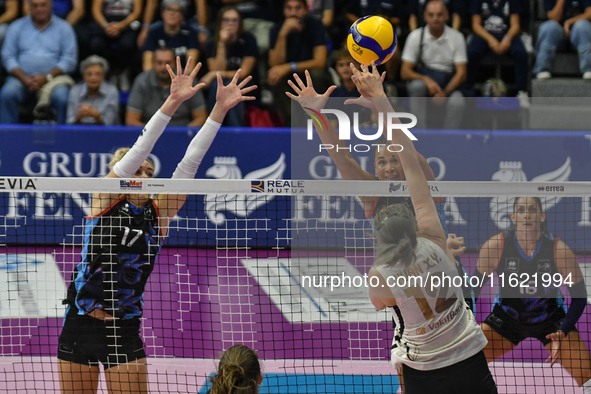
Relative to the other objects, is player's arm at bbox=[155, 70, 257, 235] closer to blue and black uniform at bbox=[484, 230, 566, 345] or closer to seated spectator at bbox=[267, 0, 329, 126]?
blue and black uniform at bbox=[484, 230, 566, 345]

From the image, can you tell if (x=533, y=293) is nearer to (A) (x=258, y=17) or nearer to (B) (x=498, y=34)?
(B) (x=498, y=34)

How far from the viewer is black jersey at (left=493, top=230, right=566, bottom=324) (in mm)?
5469

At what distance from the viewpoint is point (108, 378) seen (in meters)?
4.63

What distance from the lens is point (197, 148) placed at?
15.3 feet

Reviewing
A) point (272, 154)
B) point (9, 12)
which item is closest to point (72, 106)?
point (9, 12)

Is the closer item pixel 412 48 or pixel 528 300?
pixel 528 300

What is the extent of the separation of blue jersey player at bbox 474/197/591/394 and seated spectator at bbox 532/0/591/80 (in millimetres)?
5553

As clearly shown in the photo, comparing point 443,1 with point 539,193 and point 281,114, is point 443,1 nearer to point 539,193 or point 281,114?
point 281,114

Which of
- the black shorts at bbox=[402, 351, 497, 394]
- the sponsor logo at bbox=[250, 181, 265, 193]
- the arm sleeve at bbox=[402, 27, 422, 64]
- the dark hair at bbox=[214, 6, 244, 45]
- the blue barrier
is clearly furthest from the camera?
the arm sleeve at bbox=[402, 27, 422, 64]

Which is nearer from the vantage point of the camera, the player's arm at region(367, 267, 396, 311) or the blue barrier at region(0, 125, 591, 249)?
the player's arm at region(367, 267, 396, 311)

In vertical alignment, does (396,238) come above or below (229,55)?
below

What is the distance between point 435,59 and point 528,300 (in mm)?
5271

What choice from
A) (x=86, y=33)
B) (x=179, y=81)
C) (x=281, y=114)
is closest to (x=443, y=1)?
(x=281, y=114)

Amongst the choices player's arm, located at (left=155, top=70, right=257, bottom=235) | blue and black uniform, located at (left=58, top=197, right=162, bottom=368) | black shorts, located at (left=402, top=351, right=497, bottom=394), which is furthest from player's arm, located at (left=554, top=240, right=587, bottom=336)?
blue and black uniform, located at (left=58, top=197, right=162, bottom=368)
